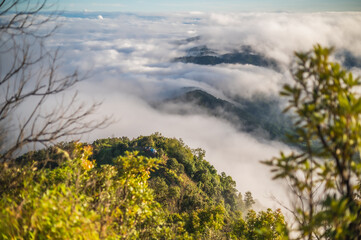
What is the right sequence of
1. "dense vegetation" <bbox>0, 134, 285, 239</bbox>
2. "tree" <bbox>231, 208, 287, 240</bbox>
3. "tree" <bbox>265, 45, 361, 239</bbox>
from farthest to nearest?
1. "tree" <bbox>231, 208, 287, 240</bbox>
2. "dense vegetation" <bbox>0, 134, 285, 239</bbox>
3. "tree" <bbox>265, 45, 361, 239</bbox>

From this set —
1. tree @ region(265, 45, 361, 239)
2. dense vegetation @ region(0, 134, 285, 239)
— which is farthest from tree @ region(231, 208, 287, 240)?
tree @ region(265, 45, 361, 239)

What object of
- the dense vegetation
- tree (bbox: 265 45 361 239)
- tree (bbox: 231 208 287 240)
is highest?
tree (bbox: 265 45 361 239)

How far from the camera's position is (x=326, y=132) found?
7.66ft

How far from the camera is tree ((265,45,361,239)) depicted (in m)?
2.18

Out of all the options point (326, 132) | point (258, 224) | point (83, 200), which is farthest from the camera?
point (258, 224)

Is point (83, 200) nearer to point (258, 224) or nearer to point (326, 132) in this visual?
point (326, 132)

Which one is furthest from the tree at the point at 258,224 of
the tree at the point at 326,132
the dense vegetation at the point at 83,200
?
the tree at the point at 326,132

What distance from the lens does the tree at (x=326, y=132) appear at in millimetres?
2184

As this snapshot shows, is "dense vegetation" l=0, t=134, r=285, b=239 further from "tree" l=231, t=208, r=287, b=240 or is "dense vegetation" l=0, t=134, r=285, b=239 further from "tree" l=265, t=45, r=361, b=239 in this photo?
"tree" l=265, t=45, r=361, b=239

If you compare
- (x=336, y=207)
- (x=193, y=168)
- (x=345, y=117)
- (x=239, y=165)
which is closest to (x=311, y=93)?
(x=345, y=117)

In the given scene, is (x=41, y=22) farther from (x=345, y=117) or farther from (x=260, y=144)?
(x=260, y=144)

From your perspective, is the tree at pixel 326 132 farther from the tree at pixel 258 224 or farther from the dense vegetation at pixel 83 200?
the tree at pixel 258 224

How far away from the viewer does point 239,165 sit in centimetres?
16725

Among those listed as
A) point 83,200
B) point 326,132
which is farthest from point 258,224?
point 326,132
